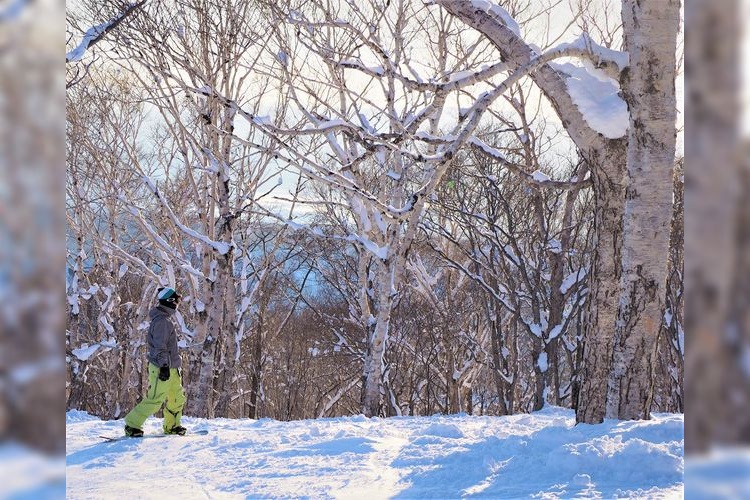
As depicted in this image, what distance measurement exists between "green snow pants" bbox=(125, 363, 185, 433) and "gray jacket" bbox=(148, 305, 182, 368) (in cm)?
10

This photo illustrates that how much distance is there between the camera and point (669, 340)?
1642cm

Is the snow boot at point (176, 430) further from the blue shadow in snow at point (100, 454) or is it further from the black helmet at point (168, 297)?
the black helmet at point (168, 297)

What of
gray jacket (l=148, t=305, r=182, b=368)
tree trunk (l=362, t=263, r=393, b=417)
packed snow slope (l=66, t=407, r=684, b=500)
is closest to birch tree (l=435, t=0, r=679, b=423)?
packed snow slope (l=66, t=407, r=684, b=500)

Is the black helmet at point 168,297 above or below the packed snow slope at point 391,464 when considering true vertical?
above

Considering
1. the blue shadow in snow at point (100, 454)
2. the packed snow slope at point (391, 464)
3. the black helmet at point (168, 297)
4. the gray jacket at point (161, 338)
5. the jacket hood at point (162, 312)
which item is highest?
the black helmet at point (168, 297)

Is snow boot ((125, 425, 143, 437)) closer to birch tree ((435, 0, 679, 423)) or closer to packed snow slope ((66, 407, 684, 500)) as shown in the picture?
packed snow slope ((66, 407, 684, 500))

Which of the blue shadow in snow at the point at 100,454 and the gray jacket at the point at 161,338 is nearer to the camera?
the blue shadow in snow at the point at 100,454

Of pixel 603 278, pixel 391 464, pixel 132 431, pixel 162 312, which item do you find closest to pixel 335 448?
pixel 391 464

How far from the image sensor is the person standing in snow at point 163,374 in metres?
7.36

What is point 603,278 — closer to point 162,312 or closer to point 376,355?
point 162,312

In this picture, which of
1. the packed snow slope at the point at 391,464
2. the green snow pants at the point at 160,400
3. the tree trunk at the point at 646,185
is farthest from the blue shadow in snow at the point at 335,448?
the tree trunk at the point at 646,185

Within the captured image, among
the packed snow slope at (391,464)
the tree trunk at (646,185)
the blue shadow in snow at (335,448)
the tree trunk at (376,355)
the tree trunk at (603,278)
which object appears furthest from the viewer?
the tree trunk at (376,355)

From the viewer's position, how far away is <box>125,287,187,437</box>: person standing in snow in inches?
290
